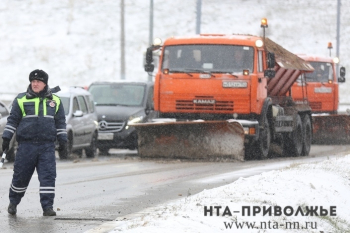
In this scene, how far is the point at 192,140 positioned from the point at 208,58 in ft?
5.94

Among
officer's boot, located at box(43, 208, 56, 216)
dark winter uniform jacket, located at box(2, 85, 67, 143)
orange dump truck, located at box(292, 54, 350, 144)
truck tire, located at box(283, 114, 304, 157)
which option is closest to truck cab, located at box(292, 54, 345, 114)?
orange dump truck, located at box(292, 54, 350, 144)

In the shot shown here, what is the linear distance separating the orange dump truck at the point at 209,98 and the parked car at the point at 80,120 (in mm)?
2129

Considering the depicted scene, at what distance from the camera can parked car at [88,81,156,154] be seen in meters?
25.2

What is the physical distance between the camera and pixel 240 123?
21047 mm

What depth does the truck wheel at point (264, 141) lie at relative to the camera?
22.0m

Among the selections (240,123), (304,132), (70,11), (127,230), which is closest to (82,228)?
(127,230)

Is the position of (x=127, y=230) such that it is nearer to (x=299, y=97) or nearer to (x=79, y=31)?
(x=299, y=97)

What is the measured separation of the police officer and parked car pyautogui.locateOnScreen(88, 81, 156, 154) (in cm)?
1416

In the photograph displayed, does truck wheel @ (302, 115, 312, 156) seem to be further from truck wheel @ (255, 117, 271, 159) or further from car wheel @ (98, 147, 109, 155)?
car wheel @ (98, 147, 109, 155)

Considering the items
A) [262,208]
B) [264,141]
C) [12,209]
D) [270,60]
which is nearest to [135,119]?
[264,141]

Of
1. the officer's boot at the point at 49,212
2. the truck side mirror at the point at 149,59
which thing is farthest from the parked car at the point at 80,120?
the officer's boot at the point at 49,212

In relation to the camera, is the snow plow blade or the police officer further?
the snow plow blade

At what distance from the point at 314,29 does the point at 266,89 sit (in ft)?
203

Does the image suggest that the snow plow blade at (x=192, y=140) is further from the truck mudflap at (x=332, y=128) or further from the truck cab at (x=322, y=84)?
the truck cab at (x=322, y=84)
